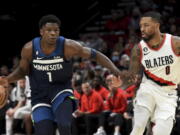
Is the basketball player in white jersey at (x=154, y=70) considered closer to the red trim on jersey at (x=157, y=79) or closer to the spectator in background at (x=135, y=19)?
the red trim on jersey at (x=157, y=79)

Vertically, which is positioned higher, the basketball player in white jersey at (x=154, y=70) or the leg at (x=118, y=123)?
the basketball player in white jersey at (x=154, y=70)

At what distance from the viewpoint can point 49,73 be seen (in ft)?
20.8

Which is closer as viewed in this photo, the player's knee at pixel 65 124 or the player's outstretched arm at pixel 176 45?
A: the player's knee at pixel 65 124

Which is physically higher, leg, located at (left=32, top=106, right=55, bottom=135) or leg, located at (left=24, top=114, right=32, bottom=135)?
leg, located at (left=32, top=106, right=55, bottom=135)

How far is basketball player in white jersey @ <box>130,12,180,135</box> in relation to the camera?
650cm

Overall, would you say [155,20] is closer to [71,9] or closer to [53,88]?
[53,88]

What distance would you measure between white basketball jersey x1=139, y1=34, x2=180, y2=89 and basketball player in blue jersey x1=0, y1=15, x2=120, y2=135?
820 mm

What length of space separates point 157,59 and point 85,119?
512cm

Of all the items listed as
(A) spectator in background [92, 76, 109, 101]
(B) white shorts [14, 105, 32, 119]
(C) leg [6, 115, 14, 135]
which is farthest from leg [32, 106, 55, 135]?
(C) leg [6, 115, 14, 135]

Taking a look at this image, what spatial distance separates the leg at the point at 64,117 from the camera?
615 centimetres

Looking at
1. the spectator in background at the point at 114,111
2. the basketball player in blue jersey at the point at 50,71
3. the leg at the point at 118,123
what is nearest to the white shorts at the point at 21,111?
the spectator in background at the point at 114,111

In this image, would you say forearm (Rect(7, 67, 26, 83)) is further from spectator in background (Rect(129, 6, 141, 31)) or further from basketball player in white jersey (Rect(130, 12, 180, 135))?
spectator in background (Rect(129, 6, 141, 31))

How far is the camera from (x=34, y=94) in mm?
6449

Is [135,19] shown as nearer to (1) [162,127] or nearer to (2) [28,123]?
(2) [28,123]
